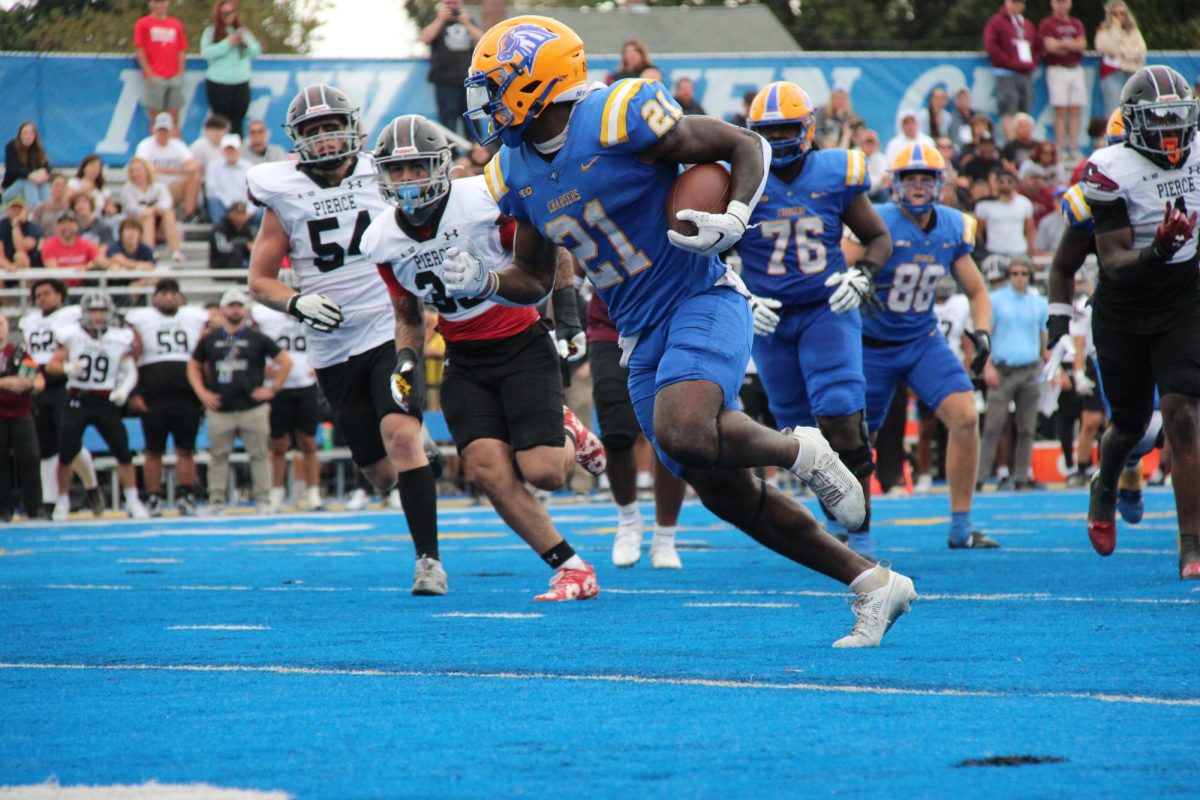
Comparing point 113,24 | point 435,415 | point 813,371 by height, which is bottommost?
point 435,415

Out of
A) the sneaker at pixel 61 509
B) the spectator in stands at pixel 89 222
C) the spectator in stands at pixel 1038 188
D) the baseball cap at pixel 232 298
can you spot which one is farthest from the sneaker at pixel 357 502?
the spectator in stands at pixel 1038 188

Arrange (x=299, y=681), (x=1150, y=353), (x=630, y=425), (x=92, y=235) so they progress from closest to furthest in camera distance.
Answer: (x=299, y=681)
(x=1150, y=353)
(x=630, y=425)
(x=92, y=235)

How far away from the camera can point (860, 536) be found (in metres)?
7.84

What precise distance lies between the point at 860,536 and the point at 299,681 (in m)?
3.82

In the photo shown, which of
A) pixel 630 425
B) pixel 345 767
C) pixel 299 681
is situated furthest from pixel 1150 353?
pixel 345 767

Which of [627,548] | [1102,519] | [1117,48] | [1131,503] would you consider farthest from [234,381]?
[1117,48]

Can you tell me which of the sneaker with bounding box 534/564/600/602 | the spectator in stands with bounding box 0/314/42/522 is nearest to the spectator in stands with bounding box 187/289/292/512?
the spectator in stands with bounding box 0/314/42/522

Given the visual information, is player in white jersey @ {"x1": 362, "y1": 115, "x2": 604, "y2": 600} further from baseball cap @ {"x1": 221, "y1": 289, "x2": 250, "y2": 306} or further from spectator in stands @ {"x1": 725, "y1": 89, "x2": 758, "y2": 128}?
spectator in stands @ {"x1": 725, "y1": 89, "x2": 758, "y2": 128}

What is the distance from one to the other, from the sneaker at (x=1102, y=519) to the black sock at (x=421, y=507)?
294cm

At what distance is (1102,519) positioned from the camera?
7.80 metres

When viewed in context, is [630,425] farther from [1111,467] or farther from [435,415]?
[435,415]

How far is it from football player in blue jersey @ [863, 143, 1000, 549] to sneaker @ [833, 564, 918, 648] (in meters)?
3.98

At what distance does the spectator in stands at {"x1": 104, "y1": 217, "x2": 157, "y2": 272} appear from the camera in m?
15.5

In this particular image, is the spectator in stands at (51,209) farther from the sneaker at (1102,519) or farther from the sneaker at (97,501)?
the sneaker at (1102,519)
